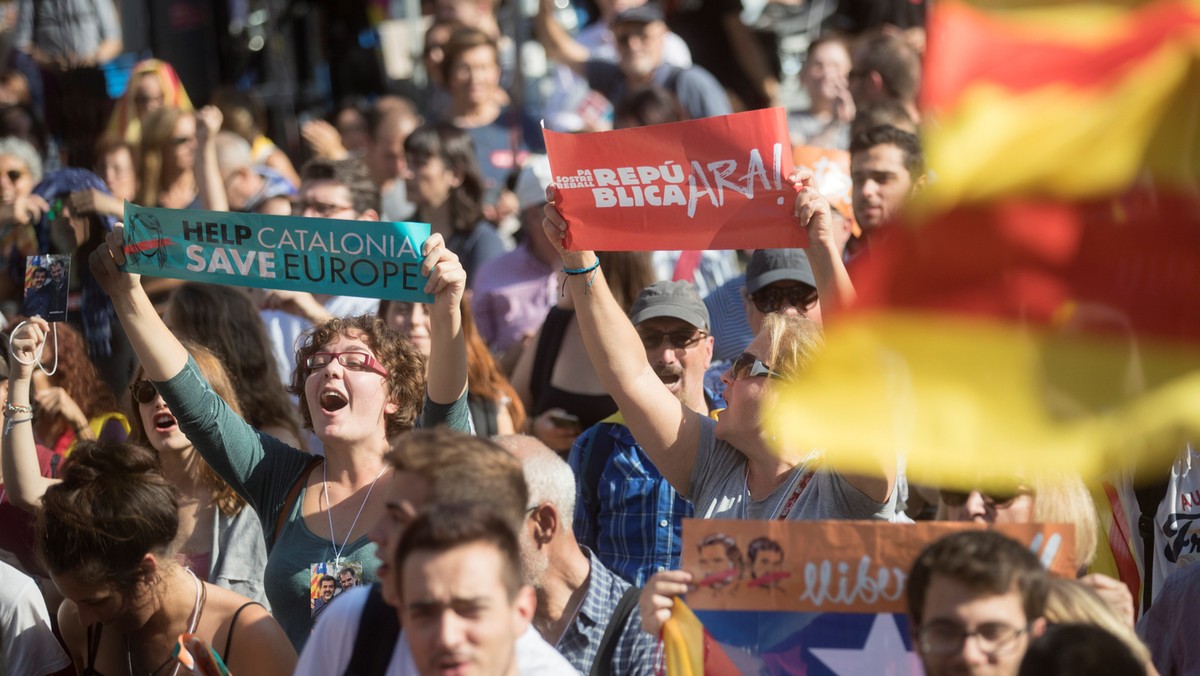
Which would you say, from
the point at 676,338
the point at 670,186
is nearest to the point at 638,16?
the point at 676,338

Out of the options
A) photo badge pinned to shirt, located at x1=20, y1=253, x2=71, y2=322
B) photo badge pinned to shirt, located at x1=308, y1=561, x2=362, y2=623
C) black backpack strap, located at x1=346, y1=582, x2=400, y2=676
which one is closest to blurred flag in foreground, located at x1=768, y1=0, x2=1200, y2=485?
black backpack strap, located at x1=346, y1=582, x2=400, y2=676

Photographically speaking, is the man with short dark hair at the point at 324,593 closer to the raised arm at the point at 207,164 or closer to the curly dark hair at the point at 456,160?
the curly dark hair at the point at 456,160

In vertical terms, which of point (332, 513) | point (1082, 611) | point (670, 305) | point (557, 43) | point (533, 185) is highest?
point (557, 43)

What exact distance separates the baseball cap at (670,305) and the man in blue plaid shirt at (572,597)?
46.1 inches

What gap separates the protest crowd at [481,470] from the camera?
306cm

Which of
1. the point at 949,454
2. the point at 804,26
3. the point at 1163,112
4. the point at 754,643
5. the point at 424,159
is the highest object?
the point at 804,26

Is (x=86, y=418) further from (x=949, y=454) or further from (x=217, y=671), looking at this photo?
(x=949, y=454)

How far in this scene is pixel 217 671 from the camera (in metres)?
3.61

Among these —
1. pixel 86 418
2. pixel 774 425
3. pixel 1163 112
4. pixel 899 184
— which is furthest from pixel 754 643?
pixel 86 418

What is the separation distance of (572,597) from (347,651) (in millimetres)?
785

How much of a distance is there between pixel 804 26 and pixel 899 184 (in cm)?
529

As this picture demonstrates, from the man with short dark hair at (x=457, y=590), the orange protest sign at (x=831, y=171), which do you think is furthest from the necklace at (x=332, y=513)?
the orange protest sign at (x=831, y=171)

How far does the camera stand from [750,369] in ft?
13.3

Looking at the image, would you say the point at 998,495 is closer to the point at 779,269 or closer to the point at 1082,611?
the point at 1082,611
